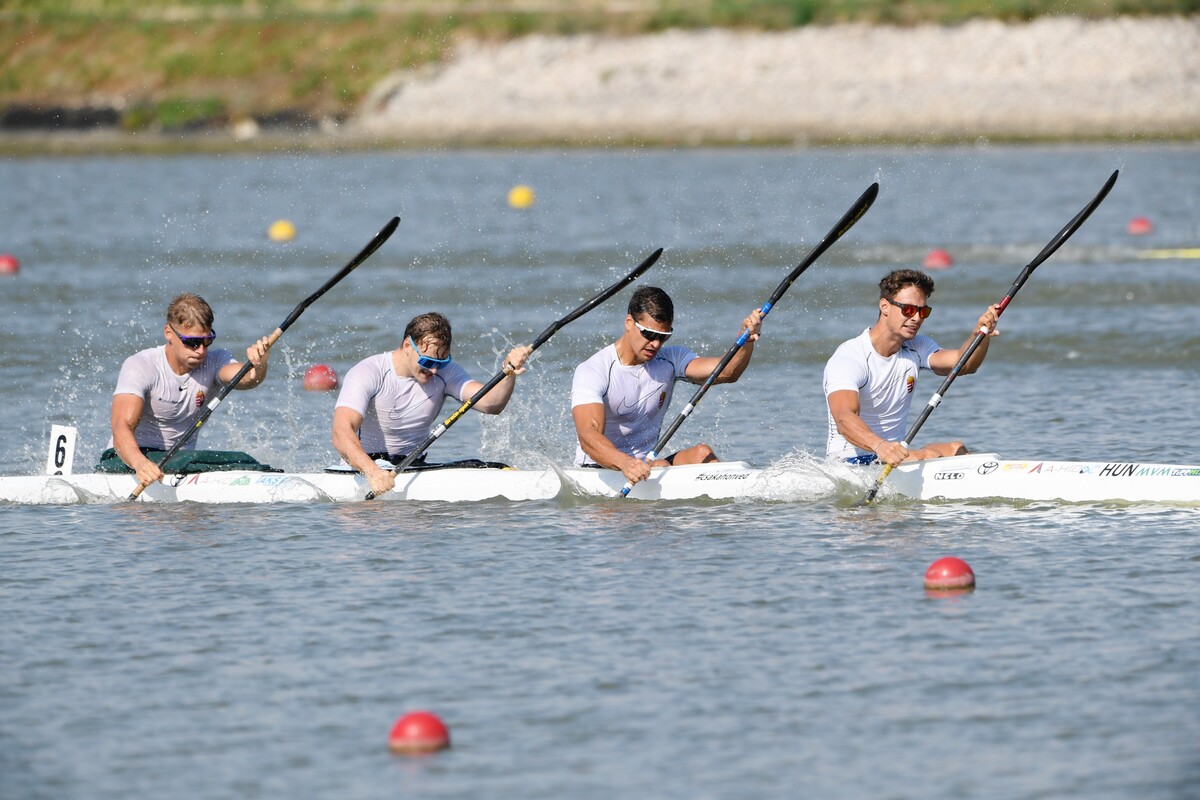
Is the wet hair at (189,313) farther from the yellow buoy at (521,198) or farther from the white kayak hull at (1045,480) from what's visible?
the yellow buoy at (521,198)

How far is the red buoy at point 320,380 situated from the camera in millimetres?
16859

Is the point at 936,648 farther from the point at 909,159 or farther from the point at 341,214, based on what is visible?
the point at 909,159

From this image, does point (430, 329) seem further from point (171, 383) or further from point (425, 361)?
point (171, 383)

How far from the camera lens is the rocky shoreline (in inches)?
1843

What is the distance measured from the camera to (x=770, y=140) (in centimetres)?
4797

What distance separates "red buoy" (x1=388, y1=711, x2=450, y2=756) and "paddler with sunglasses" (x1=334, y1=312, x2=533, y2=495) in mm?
4123

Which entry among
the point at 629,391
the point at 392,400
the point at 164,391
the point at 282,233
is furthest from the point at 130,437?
the point at 282,233

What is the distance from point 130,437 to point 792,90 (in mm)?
40335

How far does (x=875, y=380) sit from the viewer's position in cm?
1104

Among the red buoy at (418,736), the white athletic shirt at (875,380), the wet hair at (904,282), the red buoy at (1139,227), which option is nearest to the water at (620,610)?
the red buoy at (418,736)

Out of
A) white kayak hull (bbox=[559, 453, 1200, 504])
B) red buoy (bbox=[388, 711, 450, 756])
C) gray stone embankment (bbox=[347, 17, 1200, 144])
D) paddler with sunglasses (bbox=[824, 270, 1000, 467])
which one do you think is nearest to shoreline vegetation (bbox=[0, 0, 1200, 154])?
gray stone embankment (bbox=[347, 17, 1200, 144])

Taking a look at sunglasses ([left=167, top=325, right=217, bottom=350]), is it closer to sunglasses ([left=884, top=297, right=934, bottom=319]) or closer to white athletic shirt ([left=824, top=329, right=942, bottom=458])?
white athletic shirt ([left=824, top=329, right=942, bottom=458])

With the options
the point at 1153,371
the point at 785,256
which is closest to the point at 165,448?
the point at 1153,371

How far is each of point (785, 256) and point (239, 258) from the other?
27.7ft
